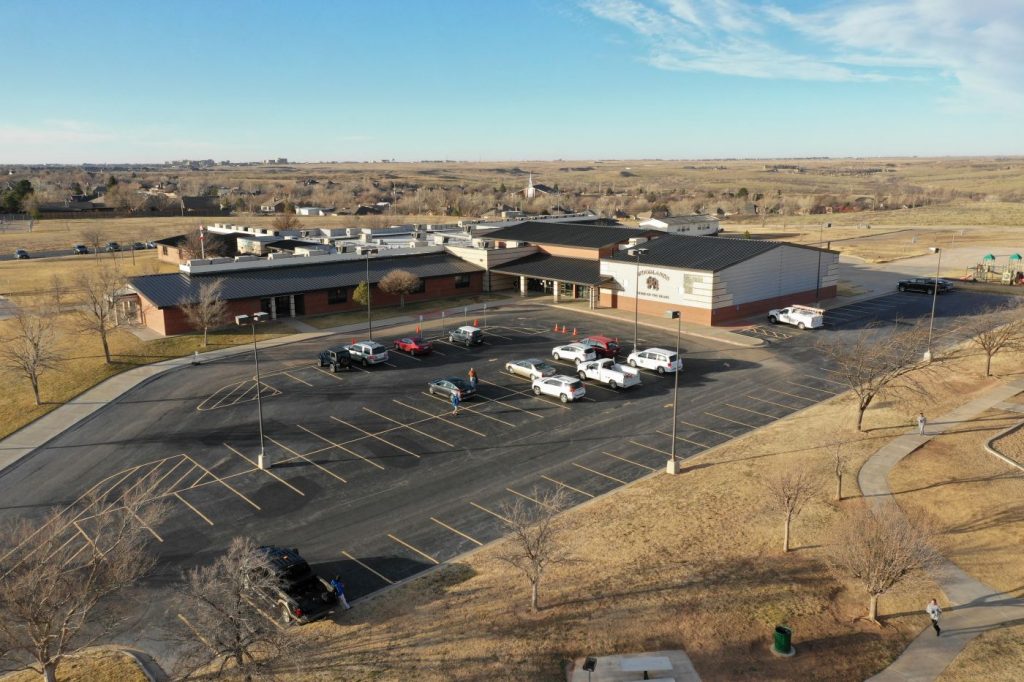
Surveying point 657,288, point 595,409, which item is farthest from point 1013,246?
point 595,409

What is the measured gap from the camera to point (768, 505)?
90.0 feet

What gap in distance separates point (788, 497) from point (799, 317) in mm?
38369

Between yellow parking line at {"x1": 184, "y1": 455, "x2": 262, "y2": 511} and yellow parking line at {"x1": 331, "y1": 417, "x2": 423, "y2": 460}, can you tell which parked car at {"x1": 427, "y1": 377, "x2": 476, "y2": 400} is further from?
yellow parking line at {"x1": 184, "y1": 455, "x2": 262, "y2": 511}

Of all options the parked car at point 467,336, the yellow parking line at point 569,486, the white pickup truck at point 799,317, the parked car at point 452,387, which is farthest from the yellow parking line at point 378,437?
the white pickup truck at point 799,317

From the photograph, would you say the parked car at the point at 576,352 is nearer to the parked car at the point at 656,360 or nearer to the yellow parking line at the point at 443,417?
the parked car at the point at 656,360

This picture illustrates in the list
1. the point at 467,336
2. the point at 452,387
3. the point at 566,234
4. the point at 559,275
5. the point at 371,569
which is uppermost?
the point at 566,234

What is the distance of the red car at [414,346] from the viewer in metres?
51.1

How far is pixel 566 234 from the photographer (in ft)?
259

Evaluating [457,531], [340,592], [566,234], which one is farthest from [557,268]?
[340,592]

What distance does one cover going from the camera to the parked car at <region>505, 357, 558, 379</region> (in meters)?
43.7

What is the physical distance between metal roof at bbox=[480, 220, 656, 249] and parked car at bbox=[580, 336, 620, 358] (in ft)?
74.0

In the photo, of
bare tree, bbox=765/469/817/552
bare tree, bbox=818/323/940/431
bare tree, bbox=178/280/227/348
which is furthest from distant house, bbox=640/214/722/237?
bare tree, bbox=765/469/817/552

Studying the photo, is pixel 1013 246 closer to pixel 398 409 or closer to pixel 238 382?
pixel 398 409

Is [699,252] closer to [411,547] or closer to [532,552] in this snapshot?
[411,547]
